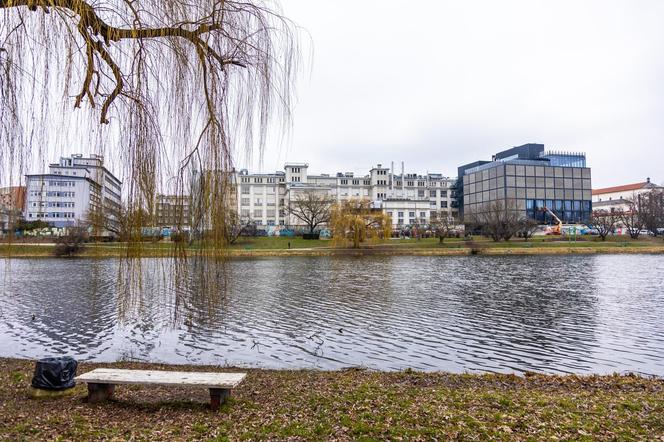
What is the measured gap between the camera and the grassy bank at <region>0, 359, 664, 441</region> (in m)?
4.69

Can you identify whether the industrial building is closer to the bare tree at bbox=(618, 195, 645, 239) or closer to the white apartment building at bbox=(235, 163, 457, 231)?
the white apartment building at bbox=(235, 163, 457, 231)

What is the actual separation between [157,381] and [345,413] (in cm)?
242

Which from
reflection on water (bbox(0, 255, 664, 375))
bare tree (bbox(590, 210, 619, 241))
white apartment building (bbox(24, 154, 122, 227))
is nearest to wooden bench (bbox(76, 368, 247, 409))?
reflection on water (bbox(0, 255, 664, 375))

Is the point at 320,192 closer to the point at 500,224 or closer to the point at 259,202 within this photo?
the point at 259,202

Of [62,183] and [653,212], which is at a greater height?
[653,212]

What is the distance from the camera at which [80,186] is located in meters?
5.46

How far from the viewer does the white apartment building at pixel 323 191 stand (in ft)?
332

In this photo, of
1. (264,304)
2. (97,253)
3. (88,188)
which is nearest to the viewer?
(88,188)

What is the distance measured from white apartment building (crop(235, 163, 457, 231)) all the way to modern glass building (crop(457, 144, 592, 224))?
15.4m

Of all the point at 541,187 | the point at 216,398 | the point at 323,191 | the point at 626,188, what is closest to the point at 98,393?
the point at 216,398

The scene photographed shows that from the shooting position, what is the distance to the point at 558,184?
93875mm

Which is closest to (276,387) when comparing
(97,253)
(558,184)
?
(97,253)

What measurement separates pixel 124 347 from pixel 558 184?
3904 inches

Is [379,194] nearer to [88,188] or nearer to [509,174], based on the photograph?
[509,174]
